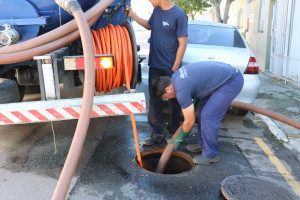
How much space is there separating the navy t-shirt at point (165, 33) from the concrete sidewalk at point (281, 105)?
209cm

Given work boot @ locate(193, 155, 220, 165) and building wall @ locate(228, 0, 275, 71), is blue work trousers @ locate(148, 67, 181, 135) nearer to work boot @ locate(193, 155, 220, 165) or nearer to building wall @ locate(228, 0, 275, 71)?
work boot @ locate(193, 155, 220, 165)

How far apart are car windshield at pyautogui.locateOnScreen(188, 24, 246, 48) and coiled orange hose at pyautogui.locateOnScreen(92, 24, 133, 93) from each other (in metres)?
1.96

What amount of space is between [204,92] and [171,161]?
109 centimetres

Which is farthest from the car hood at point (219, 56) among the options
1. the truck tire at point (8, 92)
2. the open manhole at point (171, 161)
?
the truck tire at point (8, 92)

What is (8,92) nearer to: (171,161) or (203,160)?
(171,161)

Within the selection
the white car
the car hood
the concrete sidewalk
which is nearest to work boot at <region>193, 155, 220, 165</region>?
the concrete sidewalk

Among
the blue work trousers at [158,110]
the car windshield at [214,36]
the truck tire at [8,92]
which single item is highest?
the car windshield at [214,36]

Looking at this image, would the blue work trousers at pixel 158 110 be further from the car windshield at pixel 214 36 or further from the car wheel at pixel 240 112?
the car wheel at pixel 240 112

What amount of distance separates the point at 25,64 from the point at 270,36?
8278mm

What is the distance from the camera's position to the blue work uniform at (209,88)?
3.23 m

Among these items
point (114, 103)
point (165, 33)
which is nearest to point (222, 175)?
point (114, 103)

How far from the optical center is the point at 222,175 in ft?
11.2

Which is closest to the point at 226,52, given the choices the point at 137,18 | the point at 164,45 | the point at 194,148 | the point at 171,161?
the point at 164,45

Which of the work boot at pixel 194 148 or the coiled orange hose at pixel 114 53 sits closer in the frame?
the coiled orange hose at pixel 114 53
